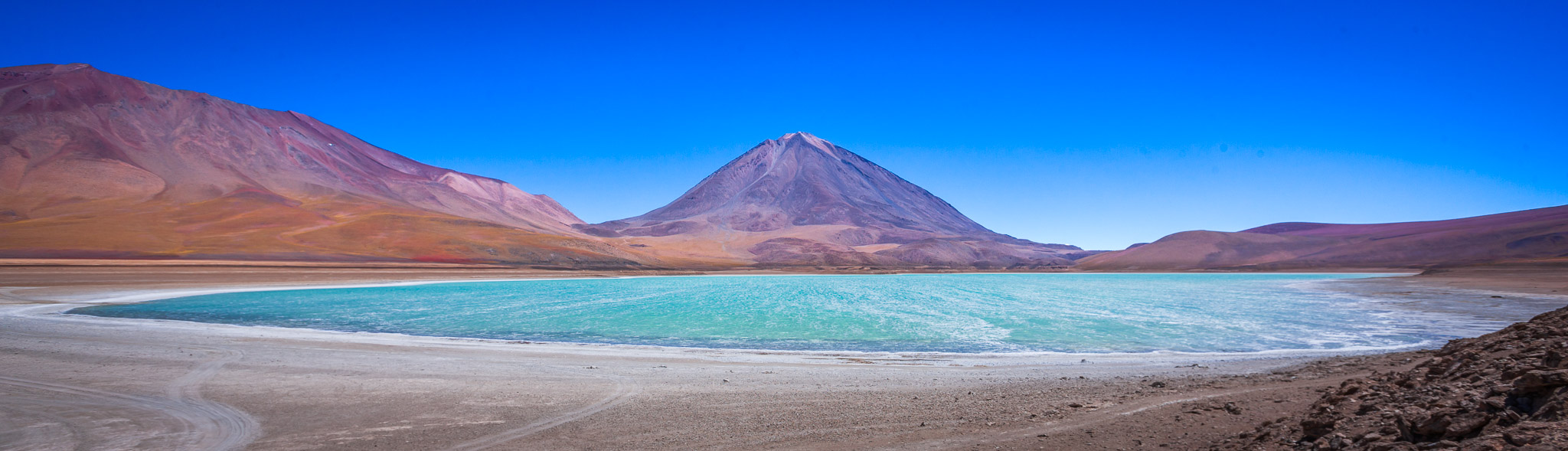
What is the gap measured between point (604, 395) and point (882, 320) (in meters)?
17.5

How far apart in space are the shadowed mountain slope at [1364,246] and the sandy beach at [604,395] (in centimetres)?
10129

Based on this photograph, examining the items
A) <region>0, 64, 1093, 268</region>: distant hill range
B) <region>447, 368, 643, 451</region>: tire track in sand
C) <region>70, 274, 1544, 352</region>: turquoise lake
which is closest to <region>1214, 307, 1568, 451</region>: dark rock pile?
<region>447, 368, 643, 451</region>: tire track in sand

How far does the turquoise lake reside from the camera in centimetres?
1836

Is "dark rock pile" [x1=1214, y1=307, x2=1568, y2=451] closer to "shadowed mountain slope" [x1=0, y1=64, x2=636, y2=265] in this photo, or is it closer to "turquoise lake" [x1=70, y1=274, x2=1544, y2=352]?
"turquoise lake" [x1=70, y1=274, x2=1544, y2=352]

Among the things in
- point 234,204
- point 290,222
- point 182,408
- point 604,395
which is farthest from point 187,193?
point 604,395

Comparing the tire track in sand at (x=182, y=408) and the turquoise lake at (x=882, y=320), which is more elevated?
the turquoise lake at (x=882, y=320)

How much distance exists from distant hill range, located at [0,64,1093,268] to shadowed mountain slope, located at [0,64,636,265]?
363mm

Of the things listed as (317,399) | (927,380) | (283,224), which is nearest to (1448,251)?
(927,380)

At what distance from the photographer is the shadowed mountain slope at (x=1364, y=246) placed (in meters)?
92.4

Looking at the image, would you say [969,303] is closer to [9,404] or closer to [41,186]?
[9,404]

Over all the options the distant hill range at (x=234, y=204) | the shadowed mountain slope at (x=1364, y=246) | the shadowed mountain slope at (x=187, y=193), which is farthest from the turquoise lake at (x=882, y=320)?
the shadowed mountain slope at (x=1364, y=246)

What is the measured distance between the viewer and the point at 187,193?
4786 inches

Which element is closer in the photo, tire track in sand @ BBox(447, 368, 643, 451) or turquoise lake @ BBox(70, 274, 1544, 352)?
tire track in sand @ BBox(447, 368, 643, 451)

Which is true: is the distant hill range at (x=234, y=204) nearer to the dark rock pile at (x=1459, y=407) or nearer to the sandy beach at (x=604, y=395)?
the sandy beach at (x=604, y=395)
